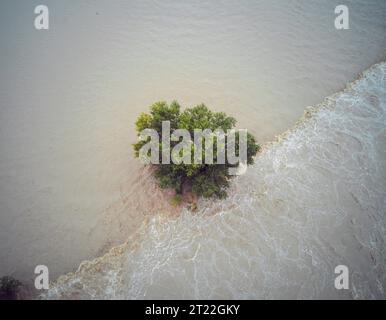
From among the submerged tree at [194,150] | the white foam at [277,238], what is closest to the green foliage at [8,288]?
the white foam at [277,238]

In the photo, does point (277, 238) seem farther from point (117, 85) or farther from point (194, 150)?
point (117, 85)

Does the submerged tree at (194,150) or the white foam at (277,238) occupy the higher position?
the submerged tree at (194,150)

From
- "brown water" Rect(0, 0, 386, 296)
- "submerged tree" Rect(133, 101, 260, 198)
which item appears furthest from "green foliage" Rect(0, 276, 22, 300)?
"submerged tree" Rect(133, 101, 260, 198)

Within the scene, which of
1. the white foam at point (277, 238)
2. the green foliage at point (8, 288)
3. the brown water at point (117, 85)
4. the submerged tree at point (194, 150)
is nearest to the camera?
the green foliage at point (8, 288)

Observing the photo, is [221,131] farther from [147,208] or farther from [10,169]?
[10,169]

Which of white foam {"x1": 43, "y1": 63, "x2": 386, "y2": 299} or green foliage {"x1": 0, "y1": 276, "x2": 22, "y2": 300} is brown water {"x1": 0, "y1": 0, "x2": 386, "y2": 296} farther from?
white foam {"x1": 43, "y1": 63, "x2": 386, "y2": 299}

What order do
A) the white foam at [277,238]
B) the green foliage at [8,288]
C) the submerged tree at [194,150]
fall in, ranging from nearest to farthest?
the green foliage at [8,288]
the white foam at [277,238]
the submerged tree at [194,150]

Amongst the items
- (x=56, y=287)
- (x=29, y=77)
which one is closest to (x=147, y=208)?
(x=56, y=287)

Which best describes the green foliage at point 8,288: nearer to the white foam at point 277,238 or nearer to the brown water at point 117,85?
the brown water at point 117,85
